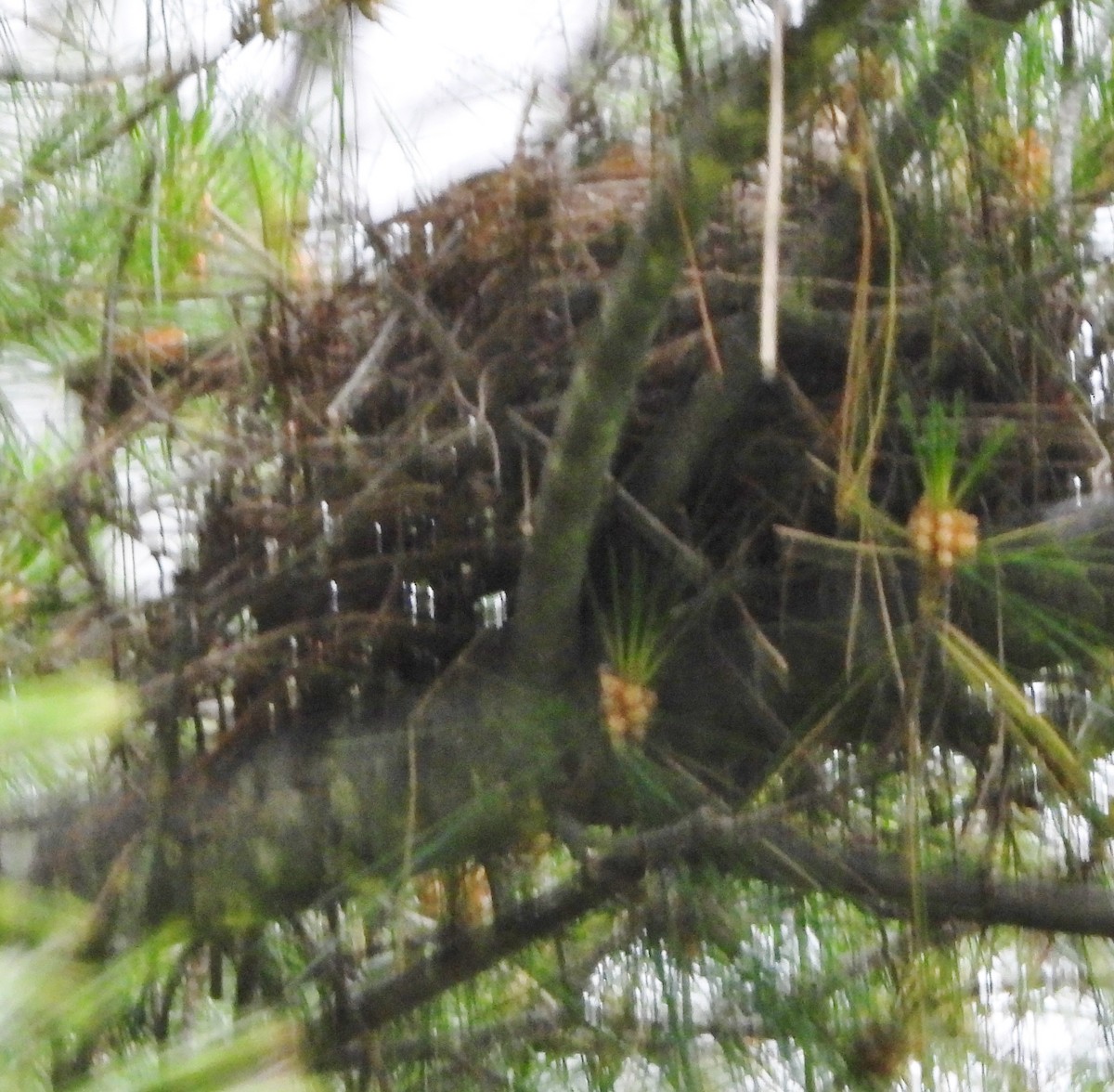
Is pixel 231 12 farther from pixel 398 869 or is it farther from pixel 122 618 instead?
pixel 398 869

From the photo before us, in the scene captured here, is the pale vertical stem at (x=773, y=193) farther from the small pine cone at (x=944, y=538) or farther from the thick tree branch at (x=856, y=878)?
the thick tree branch at (x=856, y=878)

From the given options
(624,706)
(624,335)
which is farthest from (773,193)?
(624,706)

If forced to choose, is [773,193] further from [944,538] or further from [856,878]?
[856,878]

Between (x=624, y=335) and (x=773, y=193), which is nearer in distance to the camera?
(x=773, y=193)

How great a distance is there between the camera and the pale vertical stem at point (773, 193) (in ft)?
1.18

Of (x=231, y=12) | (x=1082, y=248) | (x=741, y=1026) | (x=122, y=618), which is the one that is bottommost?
(x=741, y=1026)

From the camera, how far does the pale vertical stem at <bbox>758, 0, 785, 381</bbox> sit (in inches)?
14.2

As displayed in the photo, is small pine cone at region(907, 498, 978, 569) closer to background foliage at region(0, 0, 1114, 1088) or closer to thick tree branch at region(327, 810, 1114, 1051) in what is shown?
background foliage at region(0, 0, 1114, 1088)

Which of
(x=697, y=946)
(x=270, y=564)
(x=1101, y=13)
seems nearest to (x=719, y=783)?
(x=697, y=946)

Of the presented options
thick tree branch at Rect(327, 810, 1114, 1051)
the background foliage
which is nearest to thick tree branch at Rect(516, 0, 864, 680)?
the background foliage

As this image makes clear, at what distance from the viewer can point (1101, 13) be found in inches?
24.0

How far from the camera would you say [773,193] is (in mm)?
371

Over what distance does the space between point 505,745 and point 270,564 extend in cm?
14

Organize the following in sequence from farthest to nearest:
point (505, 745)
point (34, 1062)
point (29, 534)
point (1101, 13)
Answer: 1. point (29, 534)
2. point (505, 745)
3. point (1101, 13)
4. point (34, 1062)
